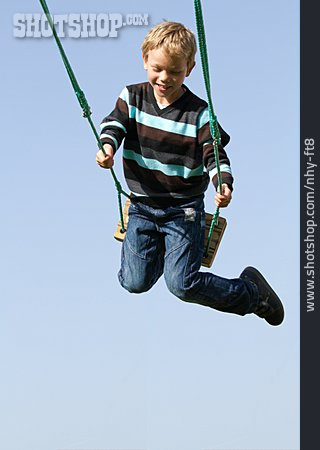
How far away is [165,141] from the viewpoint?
25.4 ft

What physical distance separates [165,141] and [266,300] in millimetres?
1683

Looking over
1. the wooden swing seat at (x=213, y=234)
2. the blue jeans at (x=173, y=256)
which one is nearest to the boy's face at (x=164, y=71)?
the blue jeans at (x=173, y=256)

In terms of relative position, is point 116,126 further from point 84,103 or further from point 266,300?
point 266,300

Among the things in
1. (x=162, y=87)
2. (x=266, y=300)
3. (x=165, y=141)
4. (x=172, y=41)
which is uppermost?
(x=172, y=41)

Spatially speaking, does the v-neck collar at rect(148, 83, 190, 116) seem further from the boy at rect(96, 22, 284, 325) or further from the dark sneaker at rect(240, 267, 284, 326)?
the dark sneaker at rect(240, 267, 284, 326)

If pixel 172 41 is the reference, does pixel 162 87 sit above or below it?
below

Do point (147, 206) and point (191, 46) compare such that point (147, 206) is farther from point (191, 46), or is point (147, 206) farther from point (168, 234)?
point (191, 46)

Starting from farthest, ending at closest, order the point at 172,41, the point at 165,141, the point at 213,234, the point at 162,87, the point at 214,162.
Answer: the point at 213,234 → the point at 165,141 → the point at 214,162 → the point at 162,87 → the point at 172,41

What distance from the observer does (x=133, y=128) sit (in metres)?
7.87

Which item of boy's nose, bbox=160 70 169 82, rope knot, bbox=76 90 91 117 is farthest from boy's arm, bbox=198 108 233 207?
rope knot, bbox=76 90 91 117

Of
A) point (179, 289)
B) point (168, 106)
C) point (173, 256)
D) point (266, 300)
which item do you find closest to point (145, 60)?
point (168, 106)

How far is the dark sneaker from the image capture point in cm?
865

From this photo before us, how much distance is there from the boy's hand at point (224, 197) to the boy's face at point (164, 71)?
0.74 metres

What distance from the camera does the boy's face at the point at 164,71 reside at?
735cm
